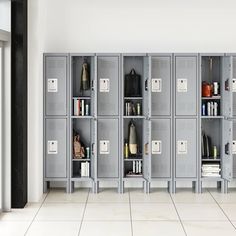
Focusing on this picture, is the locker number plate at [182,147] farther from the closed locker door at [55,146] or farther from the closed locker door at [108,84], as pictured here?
the closed locker door at [55,146]

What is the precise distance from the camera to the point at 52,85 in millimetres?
7664

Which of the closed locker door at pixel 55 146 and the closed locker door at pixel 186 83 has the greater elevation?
the closed locker door at pixel 186 83

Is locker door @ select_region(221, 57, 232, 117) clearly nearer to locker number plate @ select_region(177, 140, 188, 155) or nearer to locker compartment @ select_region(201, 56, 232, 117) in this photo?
locker compartment @ select_region(201, 56, 232, 117)

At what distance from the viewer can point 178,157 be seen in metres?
7.73

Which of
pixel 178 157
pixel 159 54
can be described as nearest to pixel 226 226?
pixel 178 157

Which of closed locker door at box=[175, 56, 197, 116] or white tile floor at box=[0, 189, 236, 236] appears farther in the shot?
closed locker door at box=[175, 56, 197, 116]

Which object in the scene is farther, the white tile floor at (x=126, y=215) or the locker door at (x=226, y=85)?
the locker door at (x=226, y=85)

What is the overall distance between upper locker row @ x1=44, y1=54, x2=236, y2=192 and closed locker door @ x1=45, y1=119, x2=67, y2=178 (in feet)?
0.05

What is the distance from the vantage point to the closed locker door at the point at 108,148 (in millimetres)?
7734

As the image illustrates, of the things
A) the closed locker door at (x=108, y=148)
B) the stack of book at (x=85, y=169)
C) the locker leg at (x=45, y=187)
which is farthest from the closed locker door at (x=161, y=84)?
the locker leg at (x=45, y=187)

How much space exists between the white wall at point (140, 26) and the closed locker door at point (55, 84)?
1.41ft

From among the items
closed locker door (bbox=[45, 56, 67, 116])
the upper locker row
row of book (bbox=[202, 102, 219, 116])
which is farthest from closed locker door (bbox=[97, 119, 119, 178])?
row of book (bbox=[202, 102, 219, 116])

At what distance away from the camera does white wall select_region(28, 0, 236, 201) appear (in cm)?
798

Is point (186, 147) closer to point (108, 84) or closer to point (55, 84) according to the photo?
point (108, 84)
